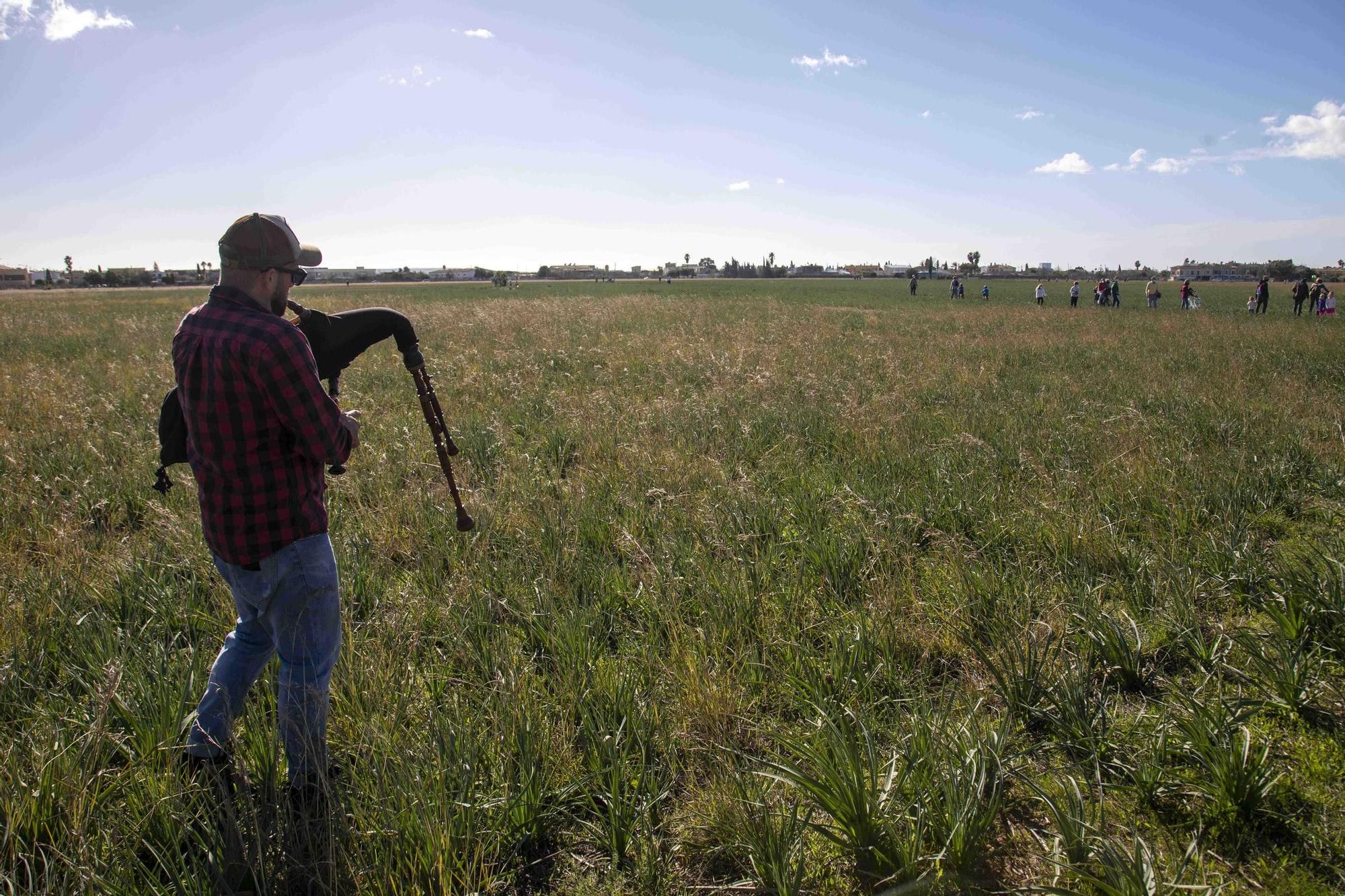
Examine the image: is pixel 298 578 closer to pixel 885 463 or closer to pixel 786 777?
pixel 786 777

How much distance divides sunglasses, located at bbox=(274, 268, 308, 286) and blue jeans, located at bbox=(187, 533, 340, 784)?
3.21 feet

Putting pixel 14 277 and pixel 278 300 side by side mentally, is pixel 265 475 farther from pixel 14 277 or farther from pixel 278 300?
pixel 14 277

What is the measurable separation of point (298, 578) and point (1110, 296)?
48.2 m

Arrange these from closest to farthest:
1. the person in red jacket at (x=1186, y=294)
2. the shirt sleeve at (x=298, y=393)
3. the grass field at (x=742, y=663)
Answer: the shirt sleeve at (x=298, y=393), the grass field at (x=742, y=663), the person in red jacket at (x=1186, y=294)

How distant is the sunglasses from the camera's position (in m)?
2.39

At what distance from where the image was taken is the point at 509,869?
8.06 feet

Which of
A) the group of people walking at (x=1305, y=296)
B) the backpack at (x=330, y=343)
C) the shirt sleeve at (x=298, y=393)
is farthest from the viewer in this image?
the group of people walking at (x=1305, y=296)

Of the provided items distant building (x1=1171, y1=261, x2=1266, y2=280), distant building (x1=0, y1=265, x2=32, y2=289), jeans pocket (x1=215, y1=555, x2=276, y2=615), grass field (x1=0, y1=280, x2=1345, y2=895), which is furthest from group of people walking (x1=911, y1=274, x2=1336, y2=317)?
distant building (x1=0, y1=265, x2=32, y2=289)

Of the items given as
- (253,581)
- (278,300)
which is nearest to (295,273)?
(278,300)

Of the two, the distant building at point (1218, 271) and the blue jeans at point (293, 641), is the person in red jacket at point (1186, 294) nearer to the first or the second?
the blue jeans at point (293, 641)

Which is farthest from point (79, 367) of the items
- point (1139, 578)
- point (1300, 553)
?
point (1300, 553)

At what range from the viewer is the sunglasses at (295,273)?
2391 mm

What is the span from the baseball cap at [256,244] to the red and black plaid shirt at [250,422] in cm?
12

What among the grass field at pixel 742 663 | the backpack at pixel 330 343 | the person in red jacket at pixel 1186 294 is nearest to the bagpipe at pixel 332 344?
the backpack at pixel 330 343
